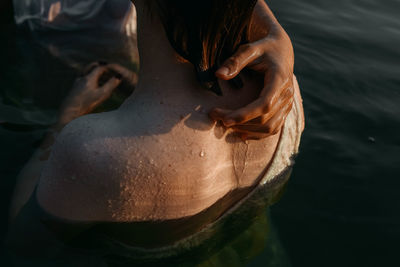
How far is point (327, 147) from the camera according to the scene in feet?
9.16

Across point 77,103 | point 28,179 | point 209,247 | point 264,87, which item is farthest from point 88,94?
point 264,87

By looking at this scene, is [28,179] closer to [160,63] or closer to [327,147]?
[160,63]

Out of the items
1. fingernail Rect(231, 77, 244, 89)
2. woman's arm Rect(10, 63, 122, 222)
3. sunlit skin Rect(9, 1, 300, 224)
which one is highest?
fingernail Rect(231, 77, 244, 89)

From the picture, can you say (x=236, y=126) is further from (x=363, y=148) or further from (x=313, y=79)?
(x=313, y=79)

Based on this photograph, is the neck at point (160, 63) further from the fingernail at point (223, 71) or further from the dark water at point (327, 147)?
the dark water at point (327, 147)

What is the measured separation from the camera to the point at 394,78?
3.67 m

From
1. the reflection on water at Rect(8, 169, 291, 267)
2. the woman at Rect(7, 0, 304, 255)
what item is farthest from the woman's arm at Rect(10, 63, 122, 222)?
the woman at Rect(7, 0, 304, 255)

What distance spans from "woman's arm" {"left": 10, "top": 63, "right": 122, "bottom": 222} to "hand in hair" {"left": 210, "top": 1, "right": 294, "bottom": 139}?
3.43 ft

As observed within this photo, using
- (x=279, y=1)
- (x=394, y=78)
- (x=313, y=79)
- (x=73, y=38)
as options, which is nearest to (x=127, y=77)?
(x=73, y=38)

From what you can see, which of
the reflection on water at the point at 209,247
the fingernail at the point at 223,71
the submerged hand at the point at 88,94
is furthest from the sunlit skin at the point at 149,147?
the submerged hand at the point at 88,94

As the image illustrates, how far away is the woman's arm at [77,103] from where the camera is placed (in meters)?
1.99

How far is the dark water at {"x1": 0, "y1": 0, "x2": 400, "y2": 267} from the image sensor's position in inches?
82.7

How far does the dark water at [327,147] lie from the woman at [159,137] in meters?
0.62

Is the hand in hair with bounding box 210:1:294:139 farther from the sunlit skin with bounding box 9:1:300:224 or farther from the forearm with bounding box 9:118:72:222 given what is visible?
the forearm with bounding box 9:118:72:222
